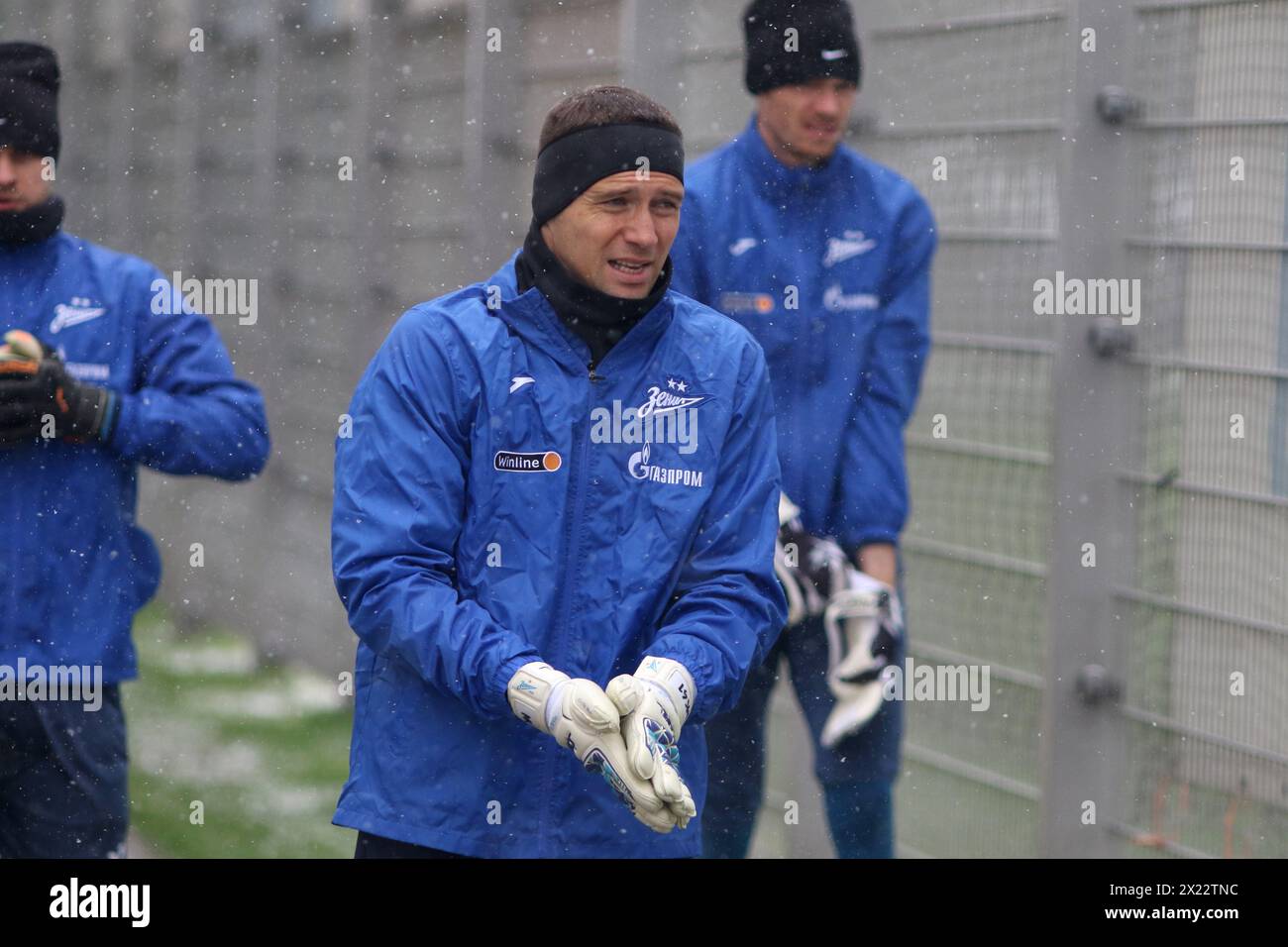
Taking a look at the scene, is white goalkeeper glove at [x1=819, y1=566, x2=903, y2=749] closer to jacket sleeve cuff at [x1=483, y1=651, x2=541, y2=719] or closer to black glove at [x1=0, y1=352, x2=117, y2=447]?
jacket sleeve cuff at [x1=483, y1=651, x2=541, y2=719]

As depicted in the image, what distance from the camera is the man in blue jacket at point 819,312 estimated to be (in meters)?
3.68

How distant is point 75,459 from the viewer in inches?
135

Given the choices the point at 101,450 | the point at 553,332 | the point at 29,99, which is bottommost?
the point at 101,450

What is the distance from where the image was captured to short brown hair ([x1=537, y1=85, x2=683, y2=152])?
111 inches

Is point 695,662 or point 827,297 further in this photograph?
point 827,297

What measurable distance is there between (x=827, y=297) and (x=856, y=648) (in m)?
0.80

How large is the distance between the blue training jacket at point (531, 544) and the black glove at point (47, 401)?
84 centimetres

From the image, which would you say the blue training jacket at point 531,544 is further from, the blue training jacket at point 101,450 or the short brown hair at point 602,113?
the blue training jacket at point 101,450

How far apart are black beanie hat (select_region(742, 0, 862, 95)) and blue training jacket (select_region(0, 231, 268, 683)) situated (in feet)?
4.44

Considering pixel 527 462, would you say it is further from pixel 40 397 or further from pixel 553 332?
pixel 40 397

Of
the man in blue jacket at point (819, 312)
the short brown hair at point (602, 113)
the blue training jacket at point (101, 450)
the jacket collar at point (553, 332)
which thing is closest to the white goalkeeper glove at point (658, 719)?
the jacket collar at point (553, 332)

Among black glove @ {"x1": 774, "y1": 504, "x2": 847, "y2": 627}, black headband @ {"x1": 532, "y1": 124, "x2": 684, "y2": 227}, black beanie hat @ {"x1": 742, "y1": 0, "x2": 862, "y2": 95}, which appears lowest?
black glove @ {"x1": 774, "y1": 504, "x2": 847, "y2": 627}

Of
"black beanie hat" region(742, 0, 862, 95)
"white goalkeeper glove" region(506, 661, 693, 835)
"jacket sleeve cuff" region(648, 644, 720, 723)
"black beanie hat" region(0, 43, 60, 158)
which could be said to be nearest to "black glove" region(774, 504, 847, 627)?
Answer: "black beanie hat" region(742, 0, 862, 95)

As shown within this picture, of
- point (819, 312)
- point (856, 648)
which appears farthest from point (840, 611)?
point (819, 312)
